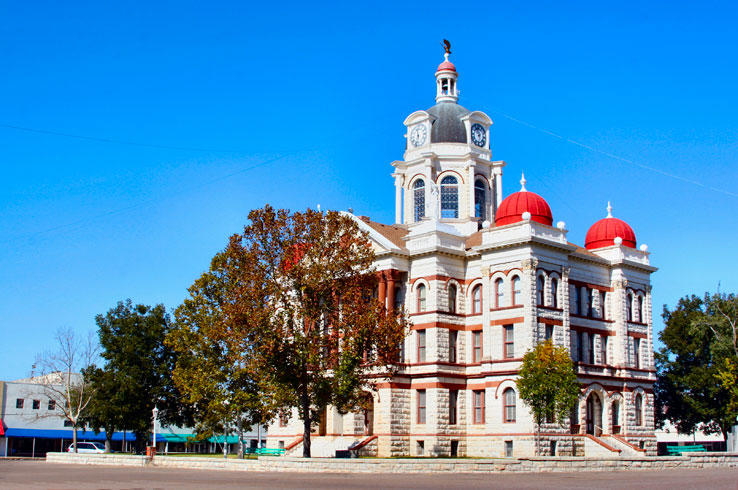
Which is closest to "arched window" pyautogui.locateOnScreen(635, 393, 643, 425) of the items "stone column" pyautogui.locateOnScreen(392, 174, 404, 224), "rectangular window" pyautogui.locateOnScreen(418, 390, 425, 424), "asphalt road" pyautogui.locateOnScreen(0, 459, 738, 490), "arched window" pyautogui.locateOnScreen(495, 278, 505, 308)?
"arched window" pyautogui.locateOnScreen(495, 278, 505, 308)

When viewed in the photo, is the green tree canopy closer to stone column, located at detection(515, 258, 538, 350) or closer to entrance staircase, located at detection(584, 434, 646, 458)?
stone column, located at detection(515, 258, 538, 350)

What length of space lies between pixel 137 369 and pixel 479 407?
1067 inches

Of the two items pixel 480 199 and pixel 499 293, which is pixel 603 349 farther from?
pixel 480 199

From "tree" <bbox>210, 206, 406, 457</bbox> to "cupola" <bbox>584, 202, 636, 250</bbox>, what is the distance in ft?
72.9

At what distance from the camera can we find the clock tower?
6550 cm

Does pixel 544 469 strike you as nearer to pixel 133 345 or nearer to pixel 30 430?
pixel 133 345

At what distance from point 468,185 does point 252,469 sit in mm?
33146

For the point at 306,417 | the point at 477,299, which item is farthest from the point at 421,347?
the point at 306,417

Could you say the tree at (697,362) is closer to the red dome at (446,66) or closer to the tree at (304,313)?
the red dome at (446,66)

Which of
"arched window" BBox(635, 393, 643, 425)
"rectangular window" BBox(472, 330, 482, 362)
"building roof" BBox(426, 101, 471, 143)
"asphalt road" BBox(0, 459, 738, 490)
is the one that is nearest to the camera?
"asphalt road" BBox(0, 459, 738, 490)

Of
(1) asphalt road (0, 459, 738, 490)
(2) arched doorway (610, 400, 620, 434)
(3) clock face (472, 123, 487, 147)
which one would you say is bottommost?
(1) asphalt road (0, 459, 738, 490)

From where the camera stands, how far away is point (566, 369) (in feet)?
158

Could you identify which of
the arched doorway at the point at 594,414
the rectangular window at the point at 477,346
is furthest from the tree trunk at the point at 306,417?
the arched doorway at the point at 594,414

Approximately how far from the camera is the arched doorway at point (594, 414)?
2191 inches
